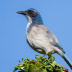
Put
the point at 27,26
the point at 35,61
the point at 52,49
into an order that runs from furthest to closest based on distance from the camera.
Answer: the point at 27,26 < the point at 52,49 < the point at 35,61

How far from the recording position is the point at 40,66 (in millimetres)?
5082

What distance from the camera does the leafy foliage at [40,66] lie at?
500 cm

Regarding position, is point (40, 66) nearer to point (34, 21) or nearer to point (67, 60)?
point (67, 60)

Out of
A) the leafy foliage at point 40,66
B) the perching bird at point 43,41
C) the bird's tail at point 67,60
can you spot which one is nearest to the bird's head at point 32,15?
the perching bird at point 43,41

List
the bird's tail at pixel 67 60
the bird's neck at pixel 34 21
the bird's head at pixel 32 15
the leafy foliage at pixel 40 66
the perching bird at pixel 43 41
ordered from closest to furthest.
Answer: the leafy foliage at pixel 40 66 < the bird's tail at pixel 67 60 < the perching bird at pixel 43 41 < the bird's neck at pixel 34 21 < the bird's head at pixel 32 15

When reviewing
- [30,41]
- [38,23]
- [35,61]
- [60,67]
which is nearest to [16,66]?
[35,61]

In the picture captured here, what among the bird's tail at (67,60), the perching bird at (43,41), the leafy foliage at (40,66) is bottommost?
the leafy foliage at (40,66)

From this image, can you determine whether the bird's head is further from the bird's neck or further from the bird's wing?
the bird's wing

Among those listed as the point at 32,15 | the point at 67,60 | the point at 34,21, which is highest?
the point at 32,15

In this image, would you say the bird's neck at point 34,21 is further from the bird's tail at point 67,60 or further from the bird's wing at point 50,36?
the bird's tail at point 67,60

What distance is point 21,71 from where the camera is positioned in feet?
17.3

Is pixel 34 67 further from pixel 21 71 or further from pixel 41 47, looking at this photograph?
pixel 41 47

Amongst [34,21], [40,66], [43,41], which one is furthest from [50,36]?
[40,66]

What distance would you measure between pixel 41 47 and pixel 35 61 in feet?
5.77
